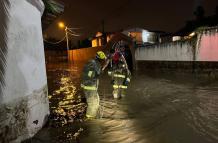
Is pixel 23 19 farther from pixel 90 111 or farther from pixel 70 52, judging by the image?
pixel 70 52

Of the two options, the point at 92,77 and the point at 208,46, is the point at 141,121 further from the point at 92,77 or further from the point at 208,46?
the point at 208,46

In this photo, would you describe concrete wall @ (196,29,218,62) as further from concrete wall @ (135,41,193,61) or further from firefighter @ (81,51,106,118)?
firefighter @ (81,51,106,118)

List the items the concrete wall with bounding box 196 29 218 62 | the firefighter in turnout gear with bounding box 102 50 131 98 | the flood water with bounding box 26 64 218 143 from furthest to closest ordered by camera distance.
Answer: the concrete wall with bounding box 196 29 218 62
the firefighter in turnout gear with bounding box 102 50 131 98
the flood water with bounding box 26 64 218 143

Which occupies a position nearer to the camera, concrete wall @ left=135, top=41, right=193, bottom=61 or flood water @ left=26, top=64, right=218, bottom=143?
flood water @ left=26, top=64, right=218, bottom=143

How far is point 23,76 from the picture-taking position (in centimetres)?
533

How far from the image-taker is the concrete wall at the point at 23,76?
4.90 m

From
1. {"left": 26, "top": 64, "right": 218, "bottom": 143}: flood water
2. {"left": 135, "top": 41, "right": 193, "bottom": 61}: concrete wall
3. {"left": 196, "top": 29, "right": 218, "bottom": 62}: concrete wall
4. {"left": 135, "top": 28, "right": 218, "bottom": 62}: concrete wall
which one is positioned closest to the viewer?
{"left": 26, "top": 64, "right": 218, "bottom": 143}: flood water

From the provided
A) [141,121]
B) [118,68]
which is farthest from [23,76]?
[118,68]

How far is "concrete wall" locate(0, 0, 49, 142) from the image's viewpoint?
4.90 m

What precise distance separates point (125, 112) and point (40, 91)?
2.98 m

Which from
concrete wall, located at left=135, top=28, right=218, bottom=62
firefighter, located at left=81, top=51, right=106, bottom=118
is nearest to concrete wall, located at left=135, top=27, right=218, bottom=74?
concrete wall, located at left=135, top=28, right=218, bottom=62

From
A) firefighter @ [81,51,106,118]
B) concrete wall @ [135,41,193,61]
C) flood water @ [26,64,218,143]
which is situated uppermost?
concrete wall @ [135,41,193,61]

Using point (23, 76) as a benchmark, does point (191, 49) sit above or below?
above

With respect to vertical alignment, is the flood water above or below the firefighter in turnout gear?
below
